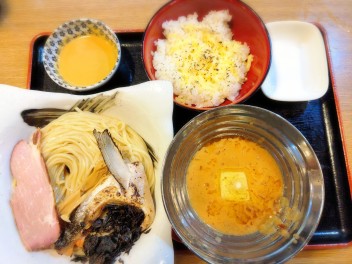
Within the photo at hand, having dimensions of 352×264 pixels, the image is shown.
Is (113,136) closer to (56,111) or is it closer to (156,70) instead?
(56,111)

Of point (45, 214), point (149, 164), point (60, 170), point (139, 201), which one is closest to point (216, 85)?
point (149, 164)

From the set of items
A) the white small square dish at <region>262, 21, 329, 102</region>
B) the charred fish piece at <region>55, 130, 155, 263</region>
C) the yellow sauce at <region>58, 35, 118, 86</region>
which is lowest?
the charred fish piece at <region>55, 130, 155, 263</region>

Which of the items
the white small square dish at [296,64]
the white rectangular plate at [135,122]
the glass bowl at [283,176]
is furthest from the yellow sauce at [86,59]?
the white small square dish at [296,64]

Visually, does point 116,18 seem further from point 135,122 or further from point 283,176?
point 283,176

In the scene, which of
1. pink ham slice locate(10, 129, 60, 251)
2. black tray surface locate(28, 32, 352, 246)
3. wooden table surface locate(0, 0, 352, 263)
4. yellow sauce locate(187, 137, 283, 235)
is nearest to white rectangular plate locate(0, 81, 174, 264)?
pink ham slice locate(10, 129, 60, 251)

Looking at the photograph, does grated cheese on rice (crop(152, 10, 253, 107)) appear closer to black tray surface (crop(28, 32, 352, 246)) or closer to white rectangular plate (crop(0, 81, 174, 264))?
black tray surface (crop(28, 32, 352, 246))

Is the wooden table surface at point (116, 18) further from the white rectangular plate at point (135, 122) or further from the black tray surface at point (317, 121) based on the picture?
the white rectangular plate at point (135, 122)
